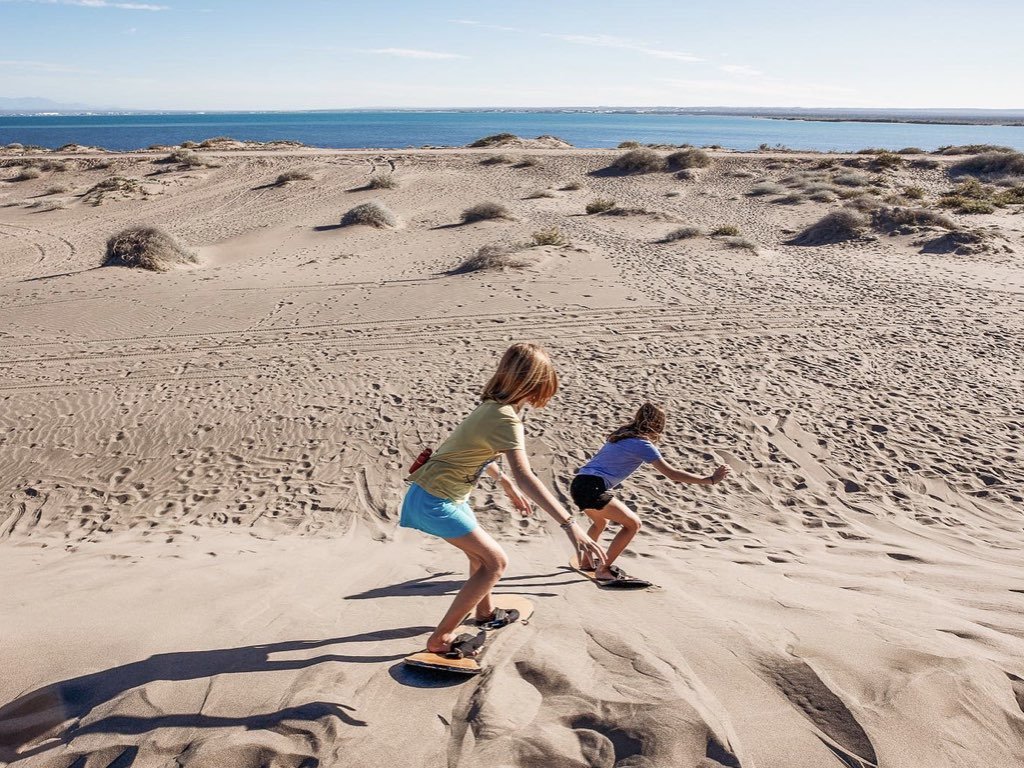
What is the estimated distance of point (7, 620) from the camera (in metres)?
3.59

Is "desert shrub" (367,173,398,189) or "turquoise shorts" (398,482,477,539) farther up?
"desert shrub" (367,173,398,189)

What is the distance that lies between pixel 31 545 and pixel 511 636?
4064 millimetres

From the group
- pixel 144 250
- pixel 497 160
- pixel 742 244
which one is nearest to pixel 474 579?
Answer: pixel 144 250

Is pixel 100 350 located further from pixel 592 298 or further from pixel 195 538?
pixel 592 298

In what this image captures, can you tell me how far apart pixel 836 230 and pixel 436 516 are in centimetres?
1814

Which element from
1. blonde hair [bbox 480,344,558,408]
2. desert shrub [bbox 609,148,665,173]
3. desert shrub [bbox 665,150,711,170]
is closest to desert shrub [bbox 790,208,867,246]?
desert shrub [bbox 609,148,665,173]

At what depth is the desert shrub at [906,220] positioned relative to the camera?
17547 mm

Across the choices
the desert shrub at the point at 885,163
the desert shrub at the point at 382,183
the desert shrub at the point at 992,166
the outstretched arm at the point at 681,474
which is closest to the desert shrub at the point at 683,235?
the desert shrub at the point at 382,183

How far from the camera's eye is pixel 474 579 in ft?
10.2

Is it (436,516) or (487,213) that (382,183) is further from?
(436,516)

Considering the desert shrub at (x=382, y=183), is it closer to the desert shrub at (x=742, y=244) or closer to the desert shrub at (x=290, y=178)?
the desert shrub at (x=290, y=178)

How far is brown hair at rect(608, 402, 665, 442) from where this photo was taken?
416 centimetres

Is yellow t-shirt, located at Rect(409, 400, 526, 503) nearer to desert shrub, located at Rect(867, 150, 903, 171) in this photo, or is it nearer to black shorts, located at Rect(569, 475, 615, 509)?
black shorts, located at Rect(569, 475, 615, 509)

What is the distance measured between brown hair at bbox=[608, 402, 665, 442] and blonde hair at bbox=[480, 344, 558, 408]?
4.32 feet
